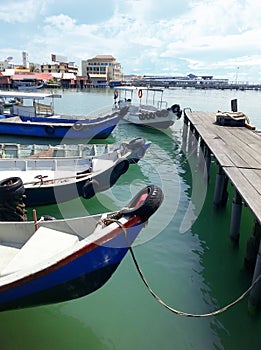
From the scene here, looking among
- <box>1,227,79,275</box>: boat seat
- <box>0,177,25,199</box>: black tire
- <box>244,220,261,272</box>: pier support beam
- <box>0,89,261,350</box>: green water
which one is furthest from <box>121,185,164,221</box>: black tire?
<box>244,220,261,272</box>: pier support beam

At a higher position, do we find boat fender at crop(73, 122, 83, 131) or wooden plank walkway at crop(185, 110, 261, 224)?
wooden plank walkway at crop(185, 110, 261, 224)

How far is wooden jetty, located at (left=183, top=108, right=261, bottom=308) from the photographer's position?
522 centimetres

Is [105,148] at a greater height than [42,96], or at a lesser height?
lesser

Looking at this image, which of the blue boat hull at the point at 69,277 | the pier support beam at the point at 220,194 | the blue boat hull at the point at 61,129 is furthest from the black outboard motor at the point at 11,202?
the blue boat hull at the point at 61,129

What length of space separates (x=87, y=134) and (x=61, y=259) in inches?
606

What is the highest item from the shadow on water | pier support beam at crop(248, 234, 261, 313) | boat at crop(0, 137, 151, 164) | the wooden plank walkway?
the wooden plank walkway

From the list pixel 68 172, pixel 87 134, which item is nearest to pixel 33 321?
pixel 68 172

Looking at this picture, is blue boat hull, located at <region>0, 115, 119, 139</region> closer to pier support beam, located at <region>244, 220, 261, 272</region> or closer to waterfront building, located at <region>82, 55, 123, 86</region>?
pier support beam, located at <region>244, 220, 261, 272</region>

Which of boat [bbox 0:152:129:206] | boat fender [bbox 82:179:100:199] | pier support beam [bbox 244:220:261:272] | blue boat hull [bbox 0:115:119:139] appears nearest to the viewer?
pier support beam [bbox 244:220:261:272]

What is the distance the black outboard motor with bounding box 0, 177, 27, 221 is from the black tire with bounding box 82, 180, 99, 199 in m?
2.56

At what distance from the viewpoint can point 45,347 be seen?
4598 millimetres

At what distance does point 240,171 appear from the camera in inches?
267

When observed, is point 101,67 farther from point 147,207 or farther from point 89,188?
point 147,207

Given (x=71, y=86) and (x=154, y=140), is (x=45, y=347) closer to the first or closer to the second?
(x=154, y=140)
